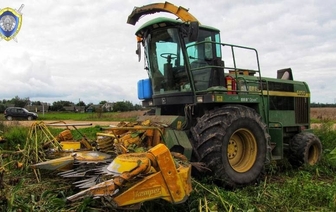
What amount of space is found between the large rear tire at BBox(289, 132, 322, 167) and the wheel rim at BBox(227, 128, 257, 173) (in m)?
2.33

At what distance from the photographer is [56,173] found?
4.73m

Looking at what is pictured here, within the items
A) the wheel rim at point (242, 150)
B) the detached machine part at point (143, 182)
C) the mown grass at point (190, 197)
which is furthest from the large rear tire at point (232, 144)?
the detached machine part at point (143, 182)

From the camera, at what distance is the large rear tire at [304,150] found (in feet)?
25.6

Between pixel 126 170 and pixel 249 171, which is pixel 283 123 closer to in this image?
pixel 249 171

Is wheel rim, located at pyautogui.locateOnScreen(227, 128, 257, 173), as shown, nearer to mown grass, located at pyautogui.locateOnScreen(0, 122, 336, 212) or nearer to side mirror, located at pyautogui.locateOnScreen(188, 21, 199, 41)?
mown grass, located at pyautogui.locateOnScreen(0, 122, 336, 212)

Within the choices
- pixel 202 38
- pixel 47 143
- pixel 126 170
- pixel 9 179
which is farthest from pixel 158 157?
pixel 202 38

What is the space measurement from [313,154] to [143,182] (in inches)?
236

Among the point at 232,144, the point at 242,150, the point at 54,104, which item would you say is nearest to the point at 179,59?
the point at 232,144

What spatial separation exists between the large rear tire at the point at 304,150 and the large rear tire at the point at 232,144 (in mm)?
2166

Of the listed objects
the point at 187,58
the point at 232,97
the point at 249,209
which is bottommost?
the point at 249,209

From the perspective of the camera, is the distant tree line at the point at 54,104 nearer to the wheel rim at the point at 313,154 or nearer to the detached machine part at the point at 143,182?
the wheel rim at the point at 313,154

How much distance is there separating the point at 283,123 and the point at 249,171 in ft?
8.70

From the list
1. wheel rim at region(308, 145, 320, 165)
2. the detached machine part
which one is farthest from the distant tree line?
the detached machine part

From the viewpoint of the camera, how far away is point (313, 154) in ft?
27.2
